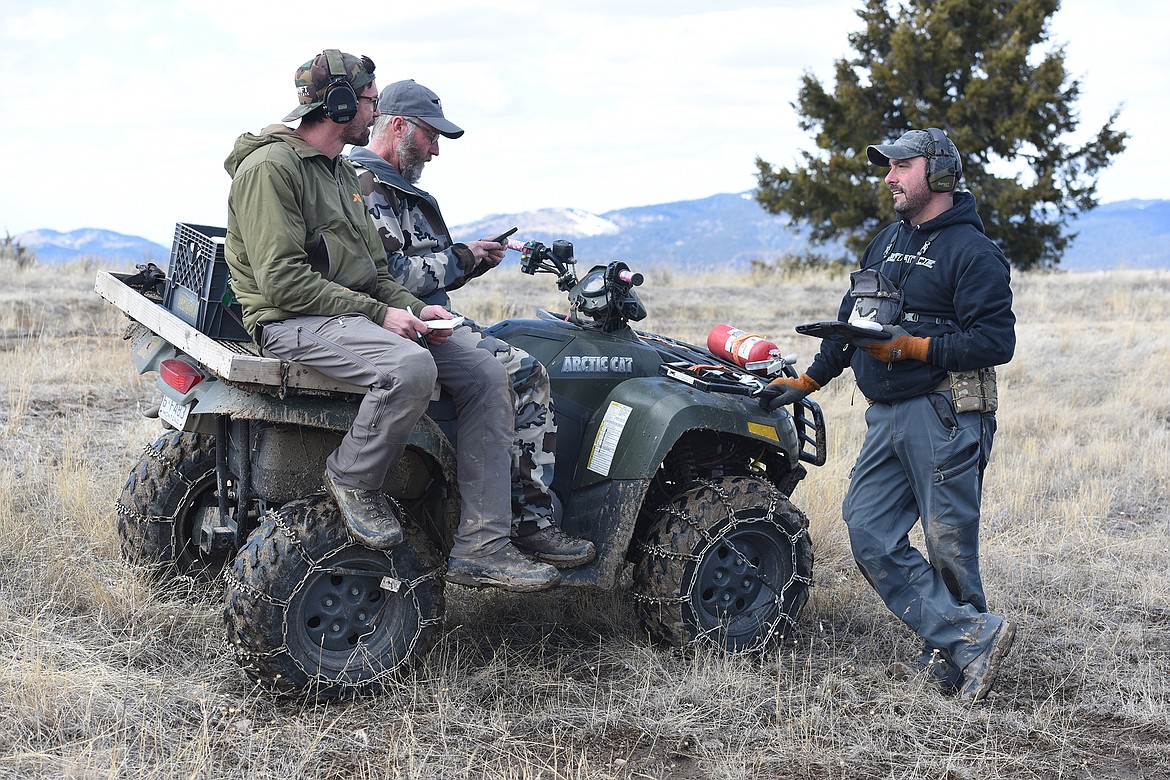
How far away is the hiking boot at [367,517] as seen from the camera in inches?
155

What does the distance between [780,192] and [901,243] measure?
25.3 metres

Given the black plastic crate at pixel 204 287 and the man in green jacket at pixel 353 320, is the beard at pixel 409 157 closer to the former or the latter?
the man in green jacket at pixel 353 320

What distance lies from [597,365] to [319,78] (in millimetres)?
1692

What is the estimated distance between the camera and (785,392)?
5027mm

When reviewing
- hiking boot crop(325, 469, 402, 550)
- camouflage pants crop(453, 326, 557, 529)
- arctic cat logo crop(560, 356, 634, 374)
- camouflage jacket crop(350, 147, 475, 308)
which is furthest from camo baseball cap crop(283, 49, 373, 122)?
arctic cat logo crop(560, 356, 634, 374)

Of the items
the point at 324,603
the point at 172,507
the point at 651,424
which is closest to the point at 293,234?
the point at 324,603

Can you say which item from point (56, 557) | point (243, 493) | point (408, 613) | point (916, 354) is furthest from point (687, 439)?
point (56, 557)

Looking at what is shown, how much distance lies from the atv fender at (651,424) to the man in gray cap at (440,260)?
26 cm

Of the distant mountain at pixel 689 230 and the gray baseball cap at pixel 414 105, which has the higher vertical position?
the distant mountain at pixel 689 230

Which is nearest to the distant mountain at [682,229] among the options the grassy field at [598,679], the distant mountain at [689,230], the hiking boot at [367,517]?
the distant mountain at [689,230]

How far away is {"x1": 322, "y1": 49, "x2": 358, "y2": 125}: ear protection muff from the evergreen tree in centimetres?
2417

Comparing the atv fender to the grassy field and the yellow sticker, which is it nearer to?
the yellow sticker

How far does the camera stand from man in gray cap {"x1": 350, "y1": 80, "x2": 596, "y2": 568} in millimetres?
4543

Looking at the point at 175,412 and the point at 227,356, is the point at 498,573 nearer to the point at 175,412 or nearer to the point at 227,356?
the point at 227,356
